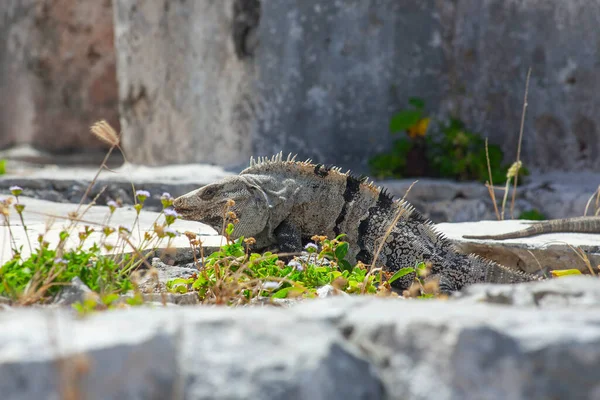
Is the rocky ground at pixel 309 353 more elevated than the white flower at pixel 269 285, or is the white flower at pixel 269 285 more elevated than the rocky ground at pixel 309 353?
the rocky ground at pixel 309 353

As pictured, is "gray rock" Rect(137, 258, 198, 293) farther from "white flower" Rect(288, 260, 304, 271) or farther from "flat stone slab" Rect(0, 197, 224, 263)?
"white flower" Rect(288, 260, 304, 271)

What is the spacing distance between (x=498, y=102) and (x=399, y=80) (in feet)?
3.42

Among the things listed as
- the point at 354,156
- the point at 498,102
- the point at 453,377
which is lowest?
the point at 354,156

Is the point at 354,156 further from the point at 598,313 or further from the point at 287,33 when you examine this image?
the point at 598,313

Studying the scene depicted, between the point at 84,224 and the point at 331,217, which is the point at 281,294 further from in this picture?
the point at 84,224

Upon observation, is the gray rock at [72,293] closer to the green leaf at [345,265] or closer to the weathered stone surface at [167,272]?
the weathered stone surface at [167,272]

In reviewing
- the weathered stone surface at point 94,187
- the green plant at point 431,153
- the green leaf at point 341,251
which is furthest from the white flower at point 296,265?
the green plant at point 431,153

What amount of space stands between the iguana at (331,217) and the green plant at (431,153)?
11.6 ft

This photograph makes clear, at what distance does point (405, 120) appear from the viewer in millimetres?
7855

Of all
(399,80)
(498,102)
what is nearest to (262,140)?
(399,80)

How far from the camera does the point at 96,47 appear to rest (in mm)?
14664

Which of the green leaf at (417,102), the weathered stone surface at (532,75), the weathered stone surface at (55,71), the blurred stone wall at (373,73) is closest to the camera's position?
the weathered stone surface at (532,75)

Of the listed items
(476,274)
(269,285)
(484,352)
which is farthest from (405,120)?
(484,352)

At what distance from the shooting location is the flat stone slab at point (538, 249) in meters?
4.38
